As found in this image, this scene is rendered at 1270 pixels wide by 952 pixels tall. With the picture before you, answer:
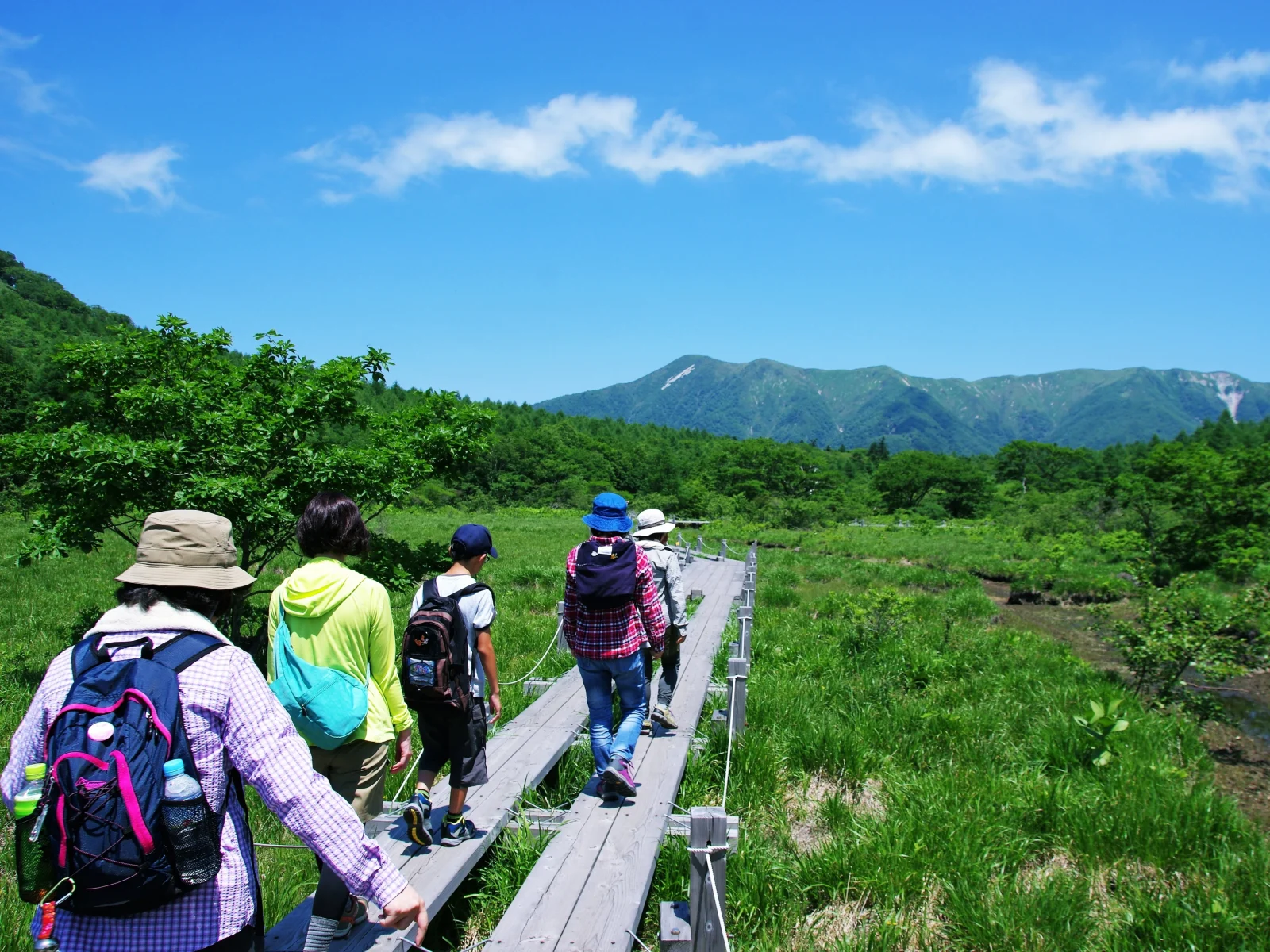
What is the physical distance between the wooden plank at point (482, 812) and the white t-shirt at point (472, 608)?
2.66 ft

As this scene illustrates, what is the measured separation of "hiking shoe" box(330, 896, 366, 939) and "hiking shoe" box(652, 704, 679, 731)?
10.3 ft

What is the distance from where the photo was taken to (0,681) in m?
8.12

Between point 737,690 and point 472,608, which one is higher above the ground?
point 472,608

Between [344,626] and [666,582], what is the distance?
10.2ft

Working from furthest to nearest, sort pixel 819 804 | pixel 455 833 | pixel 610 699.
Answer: pixel 819 804, pixel 610 699, pixel 455 833

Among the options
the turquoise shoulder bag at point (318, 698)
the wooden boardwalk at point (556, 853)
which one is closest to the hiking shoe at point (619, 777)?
the wooden boardwalk at point (556, 853)

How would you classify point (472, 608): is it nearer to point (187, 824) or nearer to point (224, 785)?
point (224, 785)

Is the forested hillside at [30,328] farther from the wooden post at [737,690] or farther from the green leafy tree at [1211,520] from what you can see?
the green leafy tree at [1211,520]

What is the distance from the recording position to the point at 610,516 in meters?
4.69

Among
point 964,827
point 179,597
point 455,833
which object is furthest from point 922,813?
point 179,597

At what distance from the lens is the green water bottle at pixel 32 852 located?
1.67 metres

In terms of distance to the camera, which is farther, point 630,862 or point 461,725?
point 630,862

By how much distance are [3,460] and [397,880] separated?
24.0 feet

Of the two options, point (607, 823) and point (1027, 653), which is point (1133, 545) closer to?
point (1027, 653)
